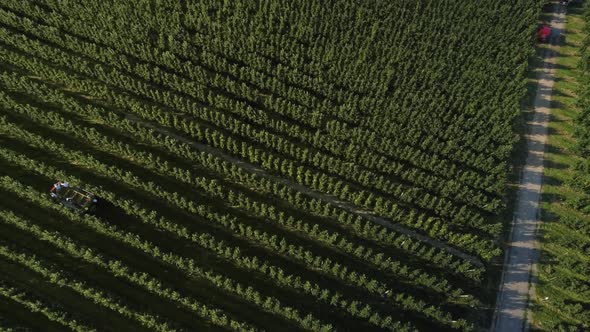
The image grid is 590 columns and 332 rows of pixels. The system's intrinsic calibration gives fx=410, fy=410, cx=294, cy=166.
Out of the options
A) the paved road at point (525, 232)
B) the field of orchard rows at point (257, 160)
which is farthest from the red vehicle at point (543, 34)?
the paved road at point (525, 232)

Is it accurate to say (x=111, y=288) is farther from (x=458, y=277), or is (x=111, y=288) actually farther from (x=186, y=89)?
(x=458, y=277)

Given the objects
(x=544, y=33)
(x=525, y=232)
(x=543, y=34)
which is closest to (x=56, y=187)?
(x=525, y=232)

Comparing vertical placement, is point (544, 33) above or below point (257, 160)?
above

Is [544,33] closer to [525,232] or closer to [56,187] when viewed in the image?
[525,232]

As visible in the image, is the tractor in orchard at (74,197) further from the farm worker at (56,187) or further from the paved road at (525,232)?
the paved road at (525,232)

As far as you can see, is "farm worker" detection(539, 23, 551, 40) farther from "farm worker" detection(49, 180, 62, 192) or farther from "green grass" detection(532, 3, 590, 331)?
"farm worker" detection(49, 180, 62, 192)

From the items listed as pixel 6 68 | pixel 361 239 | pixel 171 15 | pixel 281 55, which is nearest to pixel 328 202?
pixel 361 239

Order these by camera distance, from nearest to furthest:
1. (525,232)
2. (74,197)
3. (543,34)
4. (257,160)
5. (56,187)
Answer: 1. (74,197)
2. (56,187)
3. (525,232)
4. (257,160)
5. (543,34)
